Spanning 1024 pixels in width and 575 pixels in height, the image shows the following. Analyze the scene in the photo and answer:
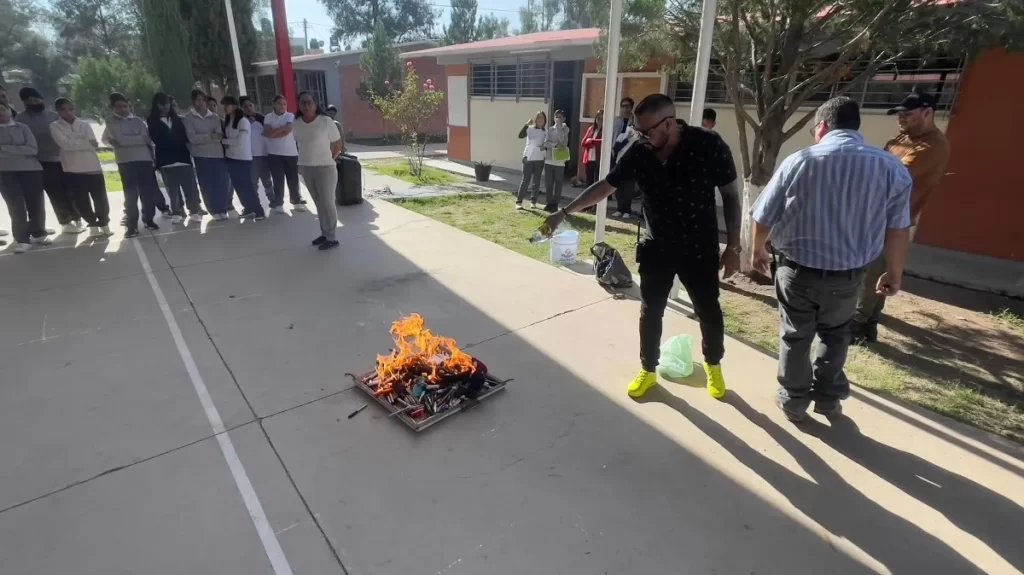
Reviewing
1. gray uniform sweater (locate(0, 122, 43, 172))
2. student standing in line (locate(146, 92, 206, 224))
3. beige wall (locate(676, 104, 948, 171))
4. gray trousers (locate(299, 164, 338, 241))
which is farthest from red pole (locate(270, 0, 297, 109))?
beige wall (locate(676, 104, 948, 171))

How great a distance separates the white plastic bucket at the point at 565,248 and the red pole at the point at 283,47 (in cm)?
603

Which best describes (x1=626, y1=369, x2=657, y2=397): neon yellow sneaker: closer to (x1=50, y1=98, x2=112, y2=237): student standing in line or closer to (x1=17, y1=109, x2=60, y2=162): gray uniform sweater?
(x1=50, y1=98, x2=112, y2=237): student standing in line

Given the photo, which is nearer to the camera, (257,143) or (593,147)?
(257,143)

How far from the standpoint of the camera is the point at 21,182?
5.98 m

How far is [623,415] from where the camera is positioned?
125 inches

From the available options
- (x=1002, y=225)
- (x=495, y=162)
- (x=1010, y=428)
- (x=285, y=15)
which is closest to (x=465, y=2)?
(x=495, y=162)

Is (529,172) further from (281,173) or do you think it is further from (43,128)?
(43,128)

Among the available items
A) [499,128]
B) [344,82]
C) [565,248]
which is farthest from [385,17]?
[565,248]

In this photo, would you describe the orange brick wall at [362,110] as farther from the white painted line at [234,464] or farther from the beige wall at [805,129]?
the white painted line at [234,464]

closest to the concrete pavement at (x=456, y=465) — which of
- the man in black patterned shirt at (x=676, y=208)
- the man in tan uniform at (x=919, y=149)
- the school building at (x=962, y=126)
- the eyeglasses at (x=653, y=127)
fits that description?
the man in black patterned shirt at (x=676, y=208)

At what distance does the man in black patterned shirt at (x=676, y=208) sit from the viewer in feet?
9.27

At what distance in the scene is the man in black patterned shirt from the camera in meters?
2.83

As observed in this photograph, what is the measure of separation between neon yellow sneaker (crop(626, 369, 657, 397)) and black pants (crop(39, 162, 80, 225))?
7105 mm

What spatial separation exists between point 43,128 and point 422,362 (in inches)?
232
